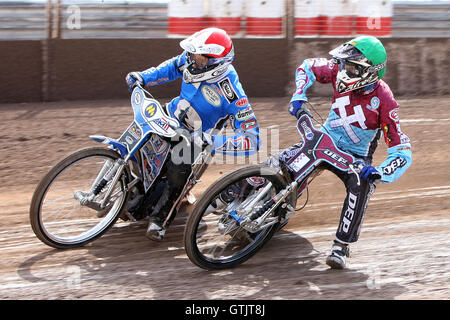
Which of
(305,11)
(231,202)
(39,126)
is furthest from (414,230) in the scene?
(305,11)

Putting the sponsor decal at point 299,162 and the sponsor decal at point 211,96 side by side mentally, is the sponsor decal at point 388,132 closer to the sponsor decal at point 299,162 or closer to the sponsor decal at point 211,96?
A: the sponsor decal at point 299,162

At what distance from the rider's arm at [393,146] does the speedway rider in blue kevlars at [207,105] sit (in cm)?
117

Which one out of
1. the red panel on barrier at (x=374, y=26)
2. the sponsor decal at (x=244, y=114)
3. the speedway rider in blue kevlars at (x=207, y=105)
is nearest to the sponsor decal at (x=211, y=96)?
the speedway rider in blue kevlars at (x=207, y=105)

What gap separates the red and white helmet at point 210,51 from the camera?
5.50 m

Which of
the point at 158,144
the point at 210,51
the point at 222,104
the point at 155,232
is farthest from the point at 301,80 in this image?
the point at 155,232

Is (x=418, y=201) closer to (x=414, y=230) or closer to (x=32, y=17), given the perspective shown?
(x=414, y=230)

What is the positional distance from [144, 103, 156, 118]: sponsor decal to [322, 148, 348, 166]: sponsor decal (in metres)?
1.55

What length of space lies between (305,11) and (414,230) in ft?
21.8

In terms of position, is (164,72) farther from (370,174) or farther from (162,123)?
(370,174)

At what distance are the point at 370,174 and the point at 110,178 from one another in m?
2.27

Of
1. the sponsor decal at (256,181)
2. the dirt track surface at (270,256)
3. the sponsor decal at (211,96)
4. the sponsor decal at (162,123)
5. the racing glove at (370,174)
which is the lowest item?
the dirt track surface at (270,256)

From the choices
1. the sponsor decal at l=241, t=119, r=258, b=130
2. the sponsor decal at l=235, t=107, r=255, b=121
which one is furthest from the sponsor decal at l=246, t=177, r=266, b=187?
the sponsor decal at l=235, t=107, r=255, b=121

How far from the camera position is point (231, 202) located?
5.16 metres

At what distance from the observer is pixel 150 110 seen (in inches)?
210
